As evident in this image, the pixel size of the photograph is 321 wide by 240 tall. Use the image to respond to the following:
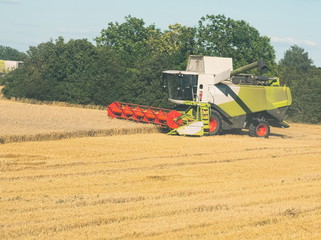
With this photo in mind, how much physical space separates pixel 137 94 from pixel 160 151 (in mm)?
15870

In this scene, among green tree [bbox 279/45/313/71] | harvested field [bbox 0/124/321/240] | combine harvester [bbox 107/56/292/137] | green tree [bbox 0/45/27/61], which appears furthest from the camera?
green tree [bbox 0/45/27/61]

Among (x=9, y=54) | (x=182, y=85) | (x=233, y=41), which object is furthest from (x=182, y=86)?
(x=9, y=54)

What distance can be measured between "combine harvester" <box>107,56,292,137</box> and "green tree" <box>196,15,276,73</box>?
945 centimetres

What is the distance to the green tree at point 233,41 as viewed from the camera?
115 ft

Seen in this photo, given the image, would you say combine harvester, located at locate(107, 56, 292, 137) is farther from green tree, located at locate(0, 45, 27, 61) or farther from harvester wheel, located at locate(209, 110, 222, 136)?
green tree, located at locate(0, 45, 27, 61)

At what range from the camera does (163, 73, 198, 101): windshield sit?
24.2 m

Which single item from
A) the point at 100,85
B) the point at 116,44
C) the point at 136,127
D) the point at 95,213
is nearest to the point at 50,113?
the point at 136,127

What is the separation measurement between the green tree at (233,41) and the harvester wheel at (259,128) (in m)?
9.86

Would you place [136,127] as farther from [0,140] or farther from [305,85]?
[305,85]

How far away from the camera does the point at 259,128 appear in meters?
25.1

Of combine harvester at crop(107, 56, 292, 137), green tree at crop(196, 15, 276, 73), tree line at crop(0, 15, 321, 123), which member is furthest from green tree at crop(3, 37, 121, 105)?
combine harvester at crop(107, 56, 292, 137)

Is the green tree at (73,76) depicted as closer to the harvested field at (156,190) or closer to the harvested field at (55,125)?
the harvested field at (55,125)

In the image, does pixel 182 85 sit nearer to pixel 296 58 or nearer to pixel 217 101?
pixel 217 101

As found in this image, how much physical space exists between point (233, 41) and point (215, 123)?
12260 mm
